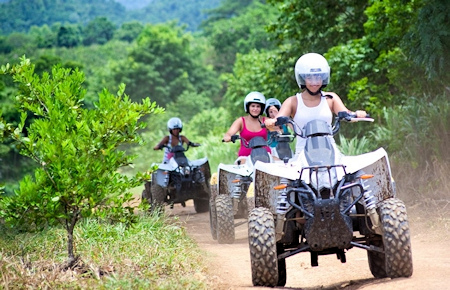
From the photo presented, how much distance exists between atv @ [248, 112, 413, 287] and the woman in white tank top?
0.28 metres

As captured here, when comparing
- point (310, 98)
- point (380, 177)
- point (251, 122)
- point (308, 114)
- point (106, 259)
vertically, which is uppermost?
point (251, 122)

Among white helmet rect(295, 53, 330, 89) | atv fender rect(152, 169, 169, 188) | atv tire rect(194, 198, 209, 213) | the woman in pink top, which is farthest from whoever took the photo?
atv tire rect(194, 198, 209, 213)

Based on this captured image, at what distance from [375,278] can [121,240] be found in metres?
2.60

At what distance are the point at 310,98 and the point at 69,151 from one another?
2.19 meters

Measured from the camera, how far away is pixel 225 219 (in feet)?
36.3

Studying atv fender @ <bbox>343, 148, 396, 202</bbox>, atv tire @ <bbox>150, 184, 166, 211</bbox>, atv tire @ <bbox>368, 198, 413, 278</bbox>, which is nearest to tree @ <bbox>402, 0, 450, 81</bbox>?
atv tire @ <bbox>150, 184, 166, 211</bbox>

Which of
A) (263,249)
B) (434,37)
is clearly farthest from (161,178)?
(263,249)

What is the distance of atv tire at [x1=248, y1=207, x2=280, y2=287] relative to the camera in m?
7.06

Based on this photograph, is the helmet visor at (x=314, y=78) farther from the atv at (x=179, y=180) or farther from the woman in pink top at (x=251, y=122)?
the atv at (x=179, y=180)

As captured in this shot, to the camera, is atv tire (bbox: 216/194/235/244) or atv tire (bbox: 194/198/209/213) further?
atv tire (bbox: 194/198/209/213)

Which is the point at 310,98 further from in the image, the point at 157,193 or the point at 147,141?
the point at 157,193

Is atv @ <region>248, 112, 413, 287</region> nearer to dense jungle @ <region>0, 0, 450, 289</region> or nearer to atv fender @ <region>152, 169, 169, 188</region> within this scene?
dense jungle @ <region>0, 0, 450, 289</region>

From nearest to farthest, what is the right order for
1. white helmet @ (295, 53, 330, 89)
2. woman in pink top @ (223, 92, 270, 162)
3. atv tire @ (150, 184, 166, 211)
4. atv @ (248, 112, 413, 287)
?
1. atv @ (248, 112, 413, 287)
2. white helmet @ (295, 53, 330, 89)
3. woman in pink top @ (223, 92, 270, 162)
4. atv tire @ (150, 184, 166, 211)

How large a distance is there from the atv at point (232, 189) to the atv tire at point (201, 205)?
5049 millimetres
